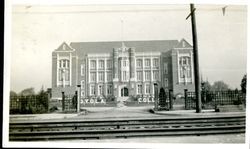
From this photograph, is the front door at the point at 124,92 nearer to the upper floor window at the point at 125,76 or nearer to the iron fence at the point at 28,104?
the upper floor window at the point at 125,76

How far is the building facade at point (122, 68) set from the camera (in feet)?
7.23

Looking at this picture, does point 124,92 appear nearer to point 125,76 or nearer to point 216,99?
point 125,76

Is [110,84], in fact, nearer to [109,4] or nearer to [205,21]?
[109,4]

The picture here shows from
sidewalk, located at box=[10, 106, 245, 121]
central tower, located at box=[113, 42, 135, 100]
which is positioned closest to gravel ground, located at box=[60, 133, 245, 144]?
sidewalk, located at box=[10, 106, 245, 121]

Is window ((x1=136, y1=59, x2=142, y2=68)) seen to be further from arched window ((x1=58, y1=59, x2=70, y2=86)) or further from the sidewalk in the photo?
arched window ((x1=58, y1=59, x2=70, y2=86))

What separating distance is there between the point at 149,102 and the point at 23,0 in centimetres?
113

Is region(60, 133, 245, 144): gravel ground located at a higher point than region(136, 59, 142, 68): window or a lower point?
lower

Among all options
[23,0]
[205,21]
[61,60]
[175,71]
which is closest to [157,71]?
[175,71]

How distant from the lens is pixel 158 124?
221 cm

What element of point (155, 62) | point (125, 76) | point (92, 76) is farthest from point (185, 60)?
point (92, 76)

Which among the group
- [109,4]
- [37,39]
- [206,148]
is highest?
[109,4]

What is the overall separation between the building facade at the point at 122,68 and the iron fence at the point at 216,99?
0.09 m

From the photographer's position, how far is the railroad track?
85.7 inches

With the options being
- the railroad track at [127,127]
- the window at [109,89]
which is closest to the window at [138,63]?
the window at [109,89]
